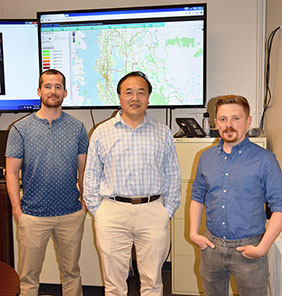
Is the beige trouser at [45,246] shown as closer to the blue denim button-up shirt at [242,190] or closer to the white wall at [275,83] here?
the blue denim button-up shirt at [242,190]

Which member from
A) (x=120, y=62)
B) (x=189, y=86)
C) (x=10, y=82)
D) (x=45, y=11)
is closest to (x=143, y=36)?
(x=120, y=62)

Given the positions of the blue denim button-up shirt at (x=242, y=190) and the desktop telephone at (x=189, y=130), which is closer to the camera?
the blue denim button-up shirt at (x=242, y=190)

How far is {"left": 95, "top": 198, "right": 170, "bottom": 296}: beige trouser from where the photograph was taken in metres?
2.06

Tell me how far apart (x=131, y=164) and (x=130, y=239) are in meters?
0.44

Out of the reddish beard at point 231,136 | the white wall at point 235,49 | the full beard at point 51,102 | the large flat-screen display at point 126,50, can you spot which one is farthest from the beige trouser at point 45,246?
the white wall at point 235,49

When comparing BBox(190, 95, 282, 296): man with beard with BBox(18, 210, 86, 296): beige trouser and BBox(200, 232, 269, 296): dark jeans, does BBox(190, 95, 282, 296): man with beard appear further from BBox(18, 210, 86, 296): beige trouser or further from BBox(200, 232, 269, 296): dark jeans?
BBox(18, 210, 86, 296): beige trouser

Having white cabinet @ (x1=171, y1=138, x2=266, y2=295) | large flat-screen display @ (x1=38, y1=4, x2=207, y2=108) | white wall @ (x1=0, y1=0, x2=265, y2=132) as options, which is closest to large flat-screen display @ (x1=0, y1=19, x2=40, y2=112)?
large flat-screen display @ (x1=38, y1=4, x2=207, y2=108)

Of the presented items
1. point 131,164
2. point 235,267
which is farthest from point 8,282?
point 235,267

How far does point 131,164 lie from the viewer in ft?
6.84

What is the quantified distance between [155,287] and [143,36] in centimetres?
200

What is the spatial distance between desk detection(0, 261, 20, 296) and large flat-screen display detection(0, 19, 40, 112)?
180cm

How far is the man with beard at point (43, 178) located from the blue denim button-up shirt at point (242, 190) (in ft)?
3.14

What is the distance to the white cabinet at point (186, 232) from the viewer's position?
2736 mm

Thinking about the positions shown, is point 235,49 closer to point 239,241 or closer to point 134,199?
point 134,199
